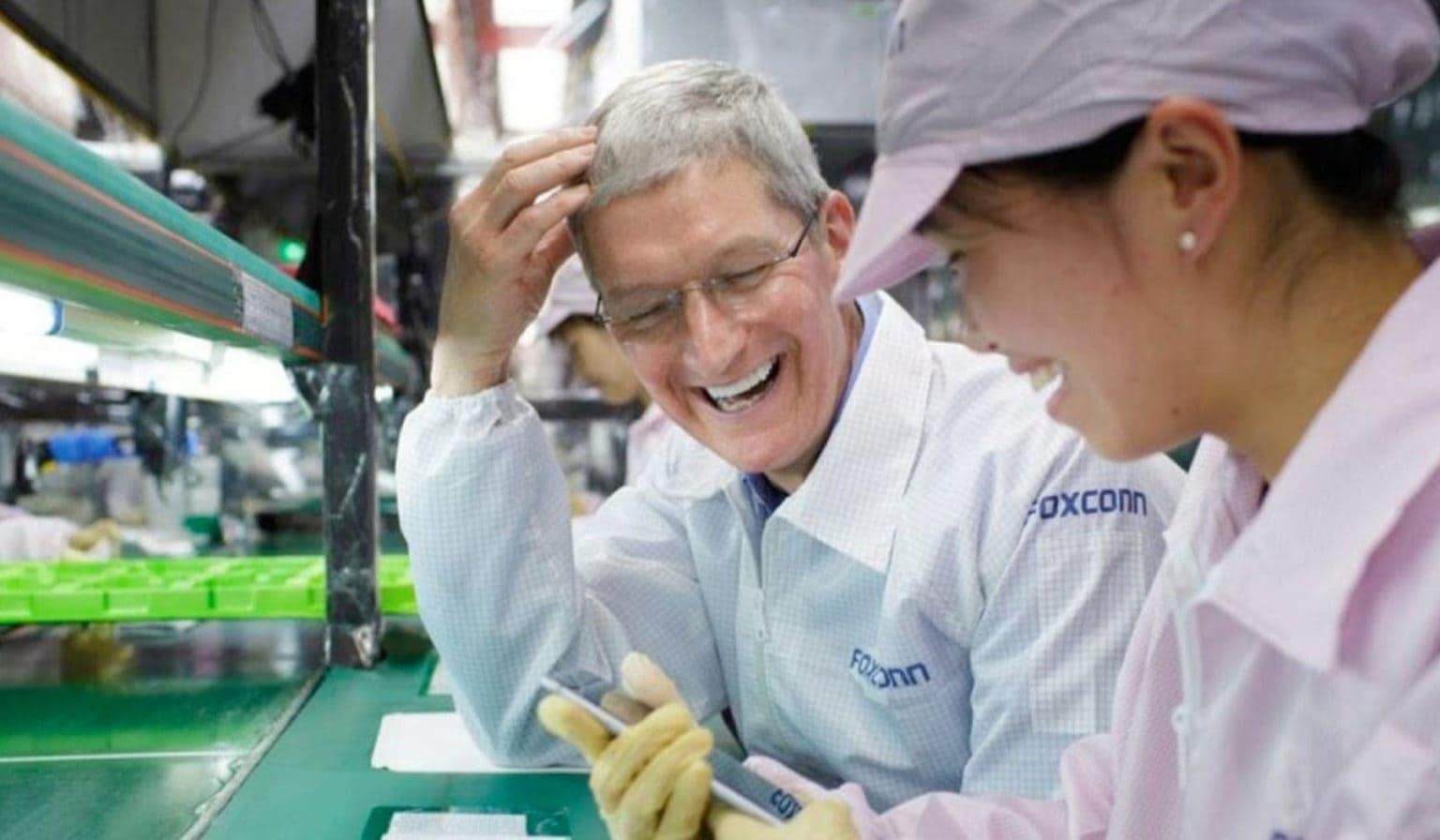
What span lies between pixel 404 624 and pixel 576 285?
4.10 feet

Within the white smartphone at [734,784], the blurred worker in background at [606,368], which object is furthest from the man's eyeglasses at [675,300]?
the blurred worker in background at [606,368]

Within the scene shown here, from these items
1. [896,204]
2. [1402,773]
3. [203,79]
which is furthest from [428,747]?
[203,79]

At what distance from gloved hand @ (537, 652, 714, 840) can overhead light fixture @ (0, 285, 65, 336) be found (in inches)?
23.0

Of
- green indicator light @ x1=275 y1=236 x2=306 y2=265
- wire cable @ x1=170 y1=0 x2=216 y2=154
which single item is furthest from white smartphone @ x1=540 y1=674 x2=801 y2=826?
wire cable @ x1=170 y1=0 x2=216 y2=154

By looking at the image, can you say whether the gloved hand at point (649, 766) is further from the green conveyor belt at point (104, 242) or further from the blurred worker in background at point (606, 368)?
the blurred worker in background at point (606, 368)

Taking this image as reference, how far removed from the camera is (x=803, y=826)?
0.90 meters

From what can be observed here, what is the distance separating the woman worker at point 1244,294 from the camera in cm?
67

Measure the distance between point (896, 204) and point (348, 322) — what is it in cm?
140

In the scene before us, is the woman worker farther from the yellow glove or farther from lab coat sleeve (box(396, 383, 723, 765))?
lab coat sleeve (box(396, 383, 723, 765))

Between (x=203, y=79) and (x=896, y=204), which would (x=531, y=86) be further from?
(x=896, y=204)

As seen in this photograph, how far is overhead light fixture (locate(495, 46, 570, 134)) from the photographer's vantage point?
10.0ft

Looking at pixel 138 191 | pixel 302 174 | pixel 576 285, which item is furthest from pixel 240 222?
pixel 138 191

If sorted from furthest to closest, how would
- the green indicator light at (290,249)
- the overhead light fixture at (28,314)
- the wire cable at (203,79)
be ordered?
the green indicator light at (290,249)
the wire cable at (203,79)
the overhead light fixture at (28,314)

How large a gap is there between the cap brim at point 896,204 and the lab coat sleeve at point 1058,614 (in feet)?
1.68
